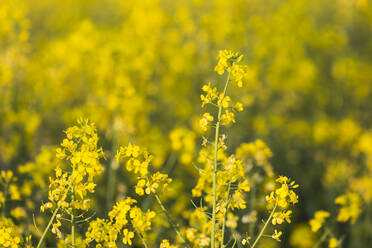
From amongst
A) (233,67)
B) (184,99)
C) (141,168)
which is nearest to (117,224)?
(141,168)

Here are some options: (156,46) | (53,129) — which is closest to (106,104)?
(53,129)

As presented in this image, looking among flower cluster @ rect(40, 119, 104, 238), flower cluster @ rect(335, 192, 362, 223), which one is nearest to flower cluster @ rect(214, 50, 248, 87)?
flower cluster @ rect(40, 119, 104, 238)

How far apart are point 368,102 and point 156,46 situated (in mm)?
3559

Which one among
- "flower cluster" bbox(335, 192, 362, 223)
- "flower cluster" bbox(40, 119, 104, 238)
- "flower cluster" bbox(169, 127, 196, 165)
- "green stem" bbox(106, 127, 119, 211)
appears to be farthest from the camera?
"green stem" bbox(106, 127, 119, 211)

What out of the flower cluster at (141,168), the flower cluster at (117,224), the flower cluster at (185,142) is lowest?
the flower cluster at (117,224)

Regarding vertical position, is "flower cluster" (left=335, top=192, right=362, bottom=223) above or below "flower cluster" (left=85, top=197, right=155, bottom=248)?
above

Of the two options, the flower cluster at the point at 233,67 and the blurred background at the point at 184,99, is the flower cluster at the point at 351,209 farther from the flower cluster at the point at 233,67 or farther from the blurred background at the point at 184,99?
the flower cluster at the point at 233,67

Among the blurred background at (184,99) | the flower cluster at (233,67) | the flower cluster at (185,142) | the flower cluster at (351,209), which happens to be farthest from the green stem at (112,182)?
the flower cluster at (233,67)

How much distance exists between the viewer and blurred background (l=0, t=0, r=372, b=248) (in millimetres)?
4324

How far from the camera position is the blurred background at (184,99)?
4324 millimetres

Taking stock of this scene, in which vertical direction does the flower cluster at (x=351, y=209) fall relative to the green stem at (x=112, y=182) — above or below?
above

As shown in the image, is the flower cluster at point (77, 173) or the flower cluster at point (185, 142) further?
the flower cluster at point (185, 142)

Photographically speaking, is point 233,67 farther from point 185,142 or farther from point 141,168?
point 185,142

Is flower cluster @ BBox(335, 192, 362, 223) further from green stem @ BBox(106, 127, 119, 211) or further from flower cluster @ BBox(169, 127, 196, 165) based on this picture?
green stem @ BBox(106, 127, 119, 211)
